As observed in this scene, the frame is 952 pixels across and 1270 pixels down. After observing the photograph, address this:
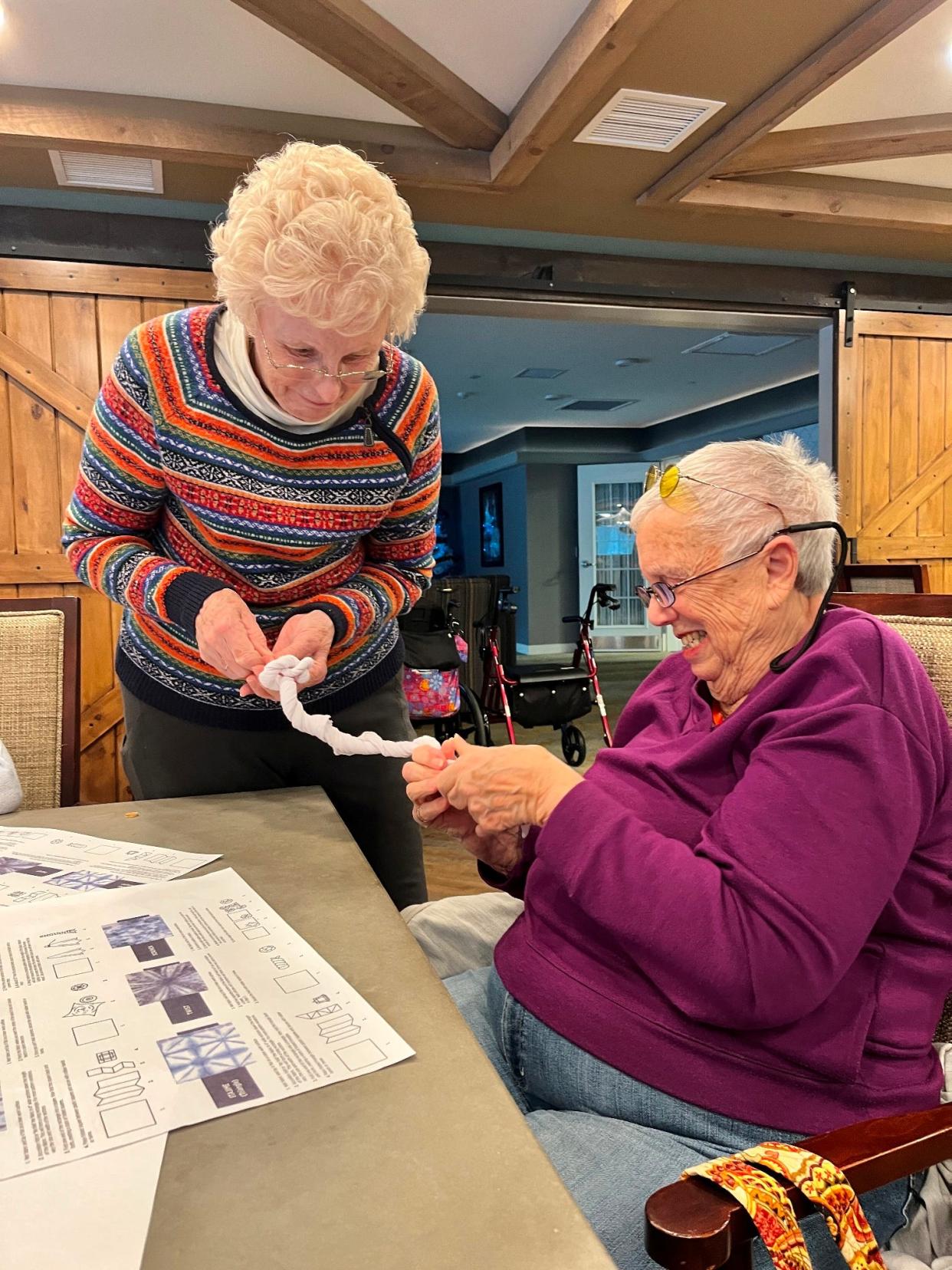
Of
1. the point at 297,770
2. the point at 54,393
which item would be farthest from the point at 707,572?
the point at 54,393

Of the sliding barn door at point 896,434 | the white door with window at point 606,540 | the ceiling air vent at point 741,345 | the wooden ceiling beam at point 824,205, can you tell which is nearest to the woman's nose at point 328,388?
the wooden ceiling beam at point 824,205

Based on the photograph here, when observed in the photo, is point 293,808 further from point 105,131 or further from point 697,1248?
point 105,131

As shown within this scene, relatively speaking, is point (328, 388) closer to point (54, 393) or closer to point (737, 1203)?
point (737, 1203)

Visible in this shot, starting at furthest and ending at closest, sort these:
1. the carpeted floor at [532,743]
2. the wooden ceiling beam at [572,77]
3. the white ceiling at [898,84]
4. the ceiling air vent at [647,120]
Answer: the carpeted floor at [532,743] < the ceiling air vent at [647,120] < the white ceiling at [898,84] < the wooden ceiling beam at [572,77]

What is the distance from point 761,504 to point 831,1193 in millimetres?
Result: 687

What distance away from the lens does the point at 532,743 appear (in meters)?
4.38

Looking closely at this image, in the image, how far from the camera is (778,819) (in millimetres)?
862

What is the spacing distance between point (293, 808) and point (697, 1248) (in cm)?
88

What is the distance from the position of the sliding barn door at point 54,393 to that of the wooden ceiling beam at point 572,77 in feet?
4.99

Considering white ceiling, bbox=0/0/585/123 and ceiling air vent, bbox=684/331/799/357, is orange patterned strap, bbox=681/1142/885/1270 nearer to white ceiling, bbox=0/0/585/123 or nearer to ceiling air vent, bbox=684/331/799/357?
white ceiling, bbox=0/0/585/123

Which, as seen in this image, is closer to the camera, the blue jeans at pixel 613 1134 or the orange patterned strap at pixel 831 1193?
the orange patterned strap at pixel 831 1193

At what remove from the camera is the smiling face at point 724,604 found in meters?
1.08

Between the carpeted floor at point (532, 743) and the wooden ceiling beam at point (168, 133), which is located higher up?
the wooden ceiling beam at point (168, 133)

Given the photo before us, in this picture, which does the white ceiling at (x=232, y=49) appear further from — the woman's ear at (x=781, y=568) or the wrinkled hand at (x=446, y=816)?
the wrinkled hand at (x=446, y=816)
